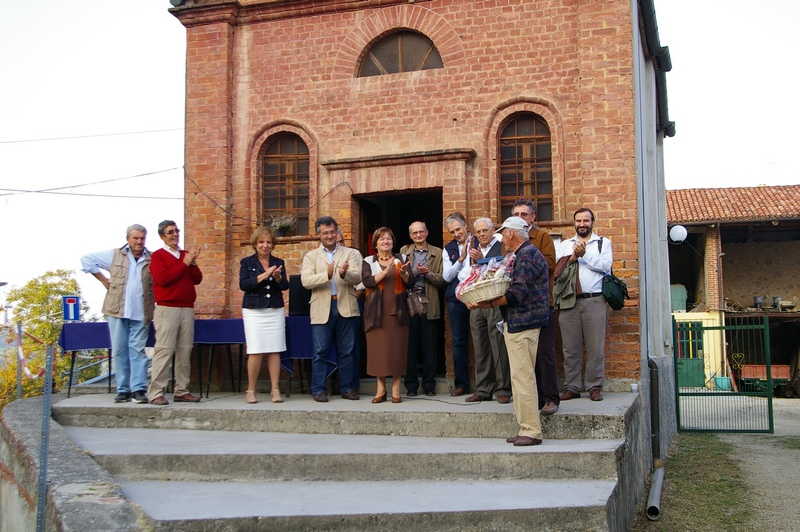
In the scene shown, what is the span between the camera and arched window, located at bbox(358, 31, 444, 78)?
33.3 feet

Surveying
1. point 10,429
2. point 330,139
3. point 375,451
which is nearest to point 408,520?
point 375,451

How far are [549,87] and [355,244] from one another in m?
3.10

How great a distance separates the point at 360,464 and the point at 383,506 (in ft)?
3.27

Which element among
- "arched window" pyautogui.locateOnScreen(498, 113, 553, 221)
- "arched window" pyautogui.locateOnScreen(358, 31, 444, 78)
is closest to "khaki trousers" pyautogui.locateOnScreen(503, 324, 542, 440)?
"arched window" pyautogui.locateOnScreen(498, 113, 553, 221)

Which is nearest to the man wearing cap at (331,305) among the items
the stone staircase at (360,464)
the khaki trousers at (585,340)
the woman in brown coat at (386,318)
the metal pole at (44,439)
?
the woman in brown coat at (386,318)

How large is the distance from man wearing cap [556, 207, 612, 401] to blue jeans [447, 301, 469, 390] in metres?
1.11

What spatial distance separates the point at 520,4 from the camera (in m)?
9.65

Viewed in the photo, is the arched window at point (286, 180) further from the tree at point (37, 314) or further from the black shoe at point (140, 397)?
the tree at point (37, 314)

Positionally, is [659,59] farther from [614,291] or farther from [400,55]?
[614,291]

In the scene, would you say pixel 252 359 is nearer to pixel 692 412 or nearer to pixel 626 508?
pixel 626 508

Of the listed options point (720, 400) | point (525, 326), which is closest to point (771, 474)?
point (525, 326)

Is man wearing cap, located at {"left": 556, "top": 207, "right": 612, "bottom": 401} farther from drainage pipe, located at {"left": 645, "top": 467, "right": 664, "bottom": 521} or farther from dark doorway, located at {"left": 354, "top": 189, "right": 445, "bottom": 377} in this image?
dark doorway, located at {"left": 354, "top": 189, "right": 445, "bottom": 377}

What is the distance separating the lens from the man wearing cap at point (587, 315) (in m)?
8.05

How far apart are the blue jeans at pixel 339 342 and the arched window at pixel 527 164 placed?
2.53 meters
